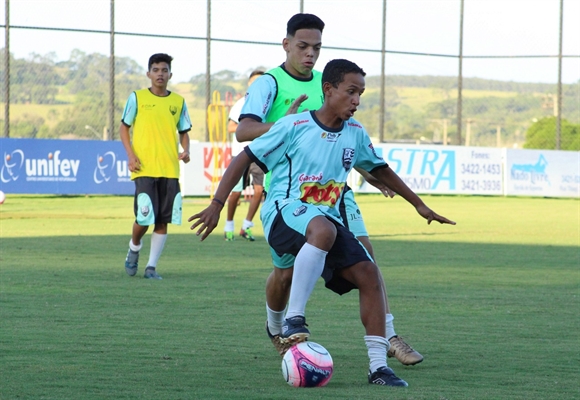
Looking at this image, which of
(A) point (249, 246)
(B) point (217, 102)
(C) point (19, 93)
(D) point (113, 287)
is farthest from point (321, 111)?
(C) point (19, 93)

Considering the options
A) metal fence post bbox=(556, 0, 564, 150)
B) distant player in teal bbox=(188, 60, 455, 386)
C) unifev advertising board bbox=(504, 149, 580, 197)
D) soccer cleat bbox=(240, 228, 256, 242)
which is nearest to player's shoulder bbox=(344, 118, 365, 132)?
distant player in teal bbox=(188, 60, 455, 386)

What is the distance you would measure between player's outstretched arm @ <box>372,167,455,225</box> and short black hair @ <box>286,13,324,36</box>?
3.36 ft

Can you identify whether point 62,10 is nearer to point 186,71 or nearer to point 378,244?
point 186,71

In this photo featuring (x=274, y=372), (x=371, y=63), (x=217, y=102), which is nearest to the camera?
(x=274, y=372)

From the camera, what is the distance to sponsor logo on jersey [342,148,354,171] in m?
5.59

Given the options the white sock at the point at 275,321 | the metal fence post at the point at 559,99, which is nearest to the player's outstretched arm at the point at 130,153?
the white sock at the point at 275,321

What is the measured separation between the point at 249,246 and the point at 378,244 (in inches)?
72.5

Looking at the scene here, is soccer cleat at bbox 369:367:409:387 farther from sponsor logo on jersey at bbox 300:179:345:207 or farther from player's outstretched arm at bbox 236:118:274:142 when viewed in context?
player's outstretched arm at bbox 236:118:274:142

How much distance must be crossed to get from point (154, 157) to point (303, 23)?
428cm

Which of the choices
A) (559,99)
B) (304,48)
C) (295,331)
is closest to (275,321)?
(295,331)

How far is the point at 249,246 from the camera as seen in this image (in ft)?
45.0

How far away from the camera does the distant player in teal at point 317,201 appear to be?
525cm

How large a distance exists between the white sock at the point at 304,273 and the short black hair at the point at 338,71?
88 centimetres

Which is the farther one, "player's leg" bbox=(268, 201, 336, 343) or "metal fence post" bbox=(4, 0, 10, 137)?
"metal fence post" bbox=(4, 0, 10, 137)
